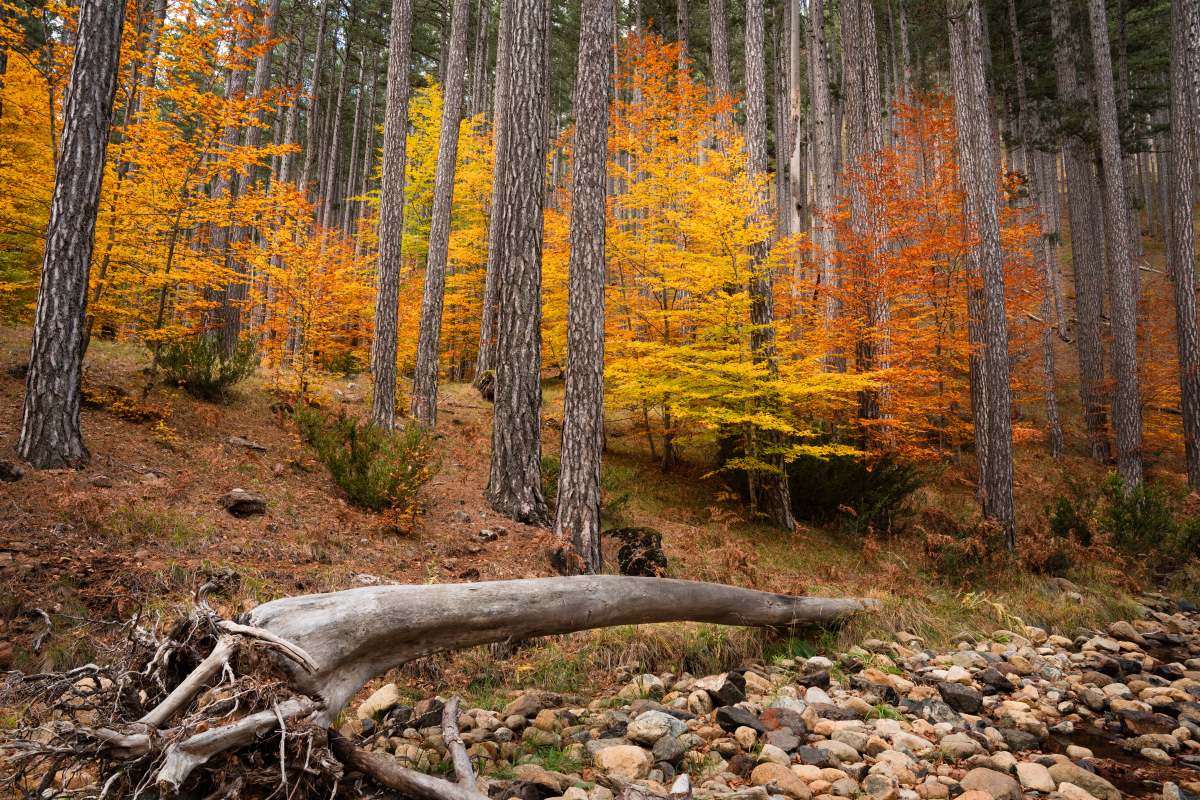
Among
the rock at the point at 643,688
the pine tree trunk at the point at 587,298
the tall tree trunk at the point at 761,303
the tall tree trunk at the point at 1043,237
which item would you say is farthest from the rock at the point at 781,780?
the tall tree trunk at the point at 1043,237

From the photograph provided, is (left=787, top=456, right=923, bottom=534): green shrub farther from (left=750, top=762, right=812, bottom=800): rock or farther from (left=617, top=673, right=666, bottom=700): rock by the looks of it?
(left=750, top=762, right=812, bottom=800): rock

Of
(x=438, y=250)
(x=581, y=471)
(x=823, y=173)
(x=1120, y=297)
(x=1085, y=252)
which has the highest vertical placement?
(x=823, y=173)

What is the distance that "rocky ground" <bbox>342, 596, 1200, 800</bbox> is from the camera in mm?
2818

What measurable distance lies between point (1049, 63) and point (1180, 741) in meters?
23.2

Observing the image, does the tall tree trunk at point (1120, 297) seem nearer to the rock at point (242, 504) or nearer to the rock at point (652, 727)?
the rock at point (652, 727)

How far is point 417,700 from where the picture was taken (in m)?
3.62

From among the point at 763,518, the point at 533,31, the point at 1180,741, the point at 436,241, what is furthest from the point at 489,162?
the point at 1180,741

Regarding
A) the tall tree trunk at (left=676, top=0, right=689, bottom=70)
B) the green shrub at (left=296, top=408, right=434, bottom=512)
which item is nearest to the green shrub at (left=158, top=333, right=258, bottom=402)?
the green shrub at (left=296, top=408, right=434, bottom=512)

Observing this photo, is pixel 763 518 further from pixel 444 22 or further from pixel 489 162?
pixel 444 22

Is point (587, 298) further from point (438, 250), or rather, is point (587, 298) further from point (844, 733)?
point (438, 250)

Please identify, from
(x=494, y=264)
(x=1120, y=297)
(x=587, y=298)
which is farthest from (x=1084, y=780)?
(x=1120, y=297)

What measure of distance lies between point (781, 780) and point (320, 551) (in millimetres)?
4520

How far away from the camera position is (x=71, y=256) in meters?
5.77

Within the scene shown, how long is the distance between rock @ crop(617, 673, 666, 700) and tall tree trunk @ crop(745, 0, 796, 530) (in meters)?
5.74
